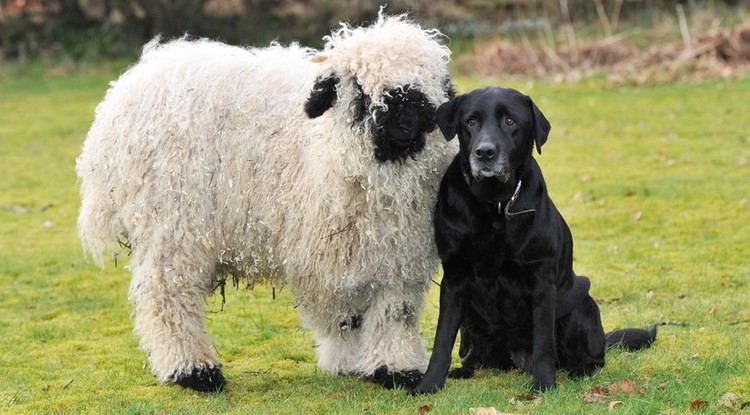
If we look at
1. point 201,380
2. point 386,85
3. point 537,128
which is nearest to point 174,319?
point 201,380

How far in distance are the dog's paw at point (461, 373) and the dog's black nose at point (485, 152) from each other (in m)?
1.72

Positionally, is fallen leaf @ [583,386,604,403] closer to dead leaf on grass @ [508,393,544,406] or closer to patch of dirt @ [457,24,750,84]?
dead leaf on grass @ [508,393,544,406]

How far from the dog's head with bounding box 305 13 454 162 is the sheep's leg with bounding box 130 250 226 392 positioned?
131 cm

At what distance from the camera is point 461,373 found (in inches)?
255

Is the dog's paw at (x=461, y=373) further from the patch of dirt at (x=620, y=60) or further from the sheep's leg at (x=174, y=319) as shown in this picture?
the patch of dirt at (x=620, y=60)

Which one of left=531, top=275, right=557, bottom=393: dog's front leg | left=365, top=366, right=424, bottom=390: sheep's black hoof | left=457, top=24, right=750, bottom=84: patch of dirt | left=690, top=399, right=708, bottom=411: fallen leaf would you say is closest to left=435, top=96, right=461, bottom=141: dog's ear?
left=531, top=275, right=557, bottom=393: dog's front leg

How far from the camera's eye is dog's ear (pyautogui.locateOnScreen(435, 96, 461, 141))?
559cm

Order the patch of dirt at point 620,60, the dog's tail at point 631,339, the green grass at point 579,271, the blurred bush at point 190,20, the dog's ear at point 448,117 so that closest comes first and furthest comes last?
the dog's ear at point 448,117 < the green grass at point 579,271 < the dog's tail at point 631,339 < the patch of dirt at point 620,60 < the blurred bush at point 190,20

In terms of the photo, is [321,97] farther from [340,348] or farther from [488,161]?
[340,348]

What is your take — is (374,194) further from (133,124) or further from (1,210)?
(1,210)

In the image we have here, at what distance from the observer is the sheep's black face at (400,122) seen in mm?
5648

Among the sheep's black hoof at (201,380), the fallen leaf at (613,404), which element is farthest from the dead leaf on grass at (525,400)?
the sheep's black hoof at (201,380)

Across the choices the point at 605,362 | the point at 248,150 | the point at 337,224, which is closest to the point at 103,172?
the point at 248,150

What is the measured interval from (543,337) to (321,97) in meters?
1.89
